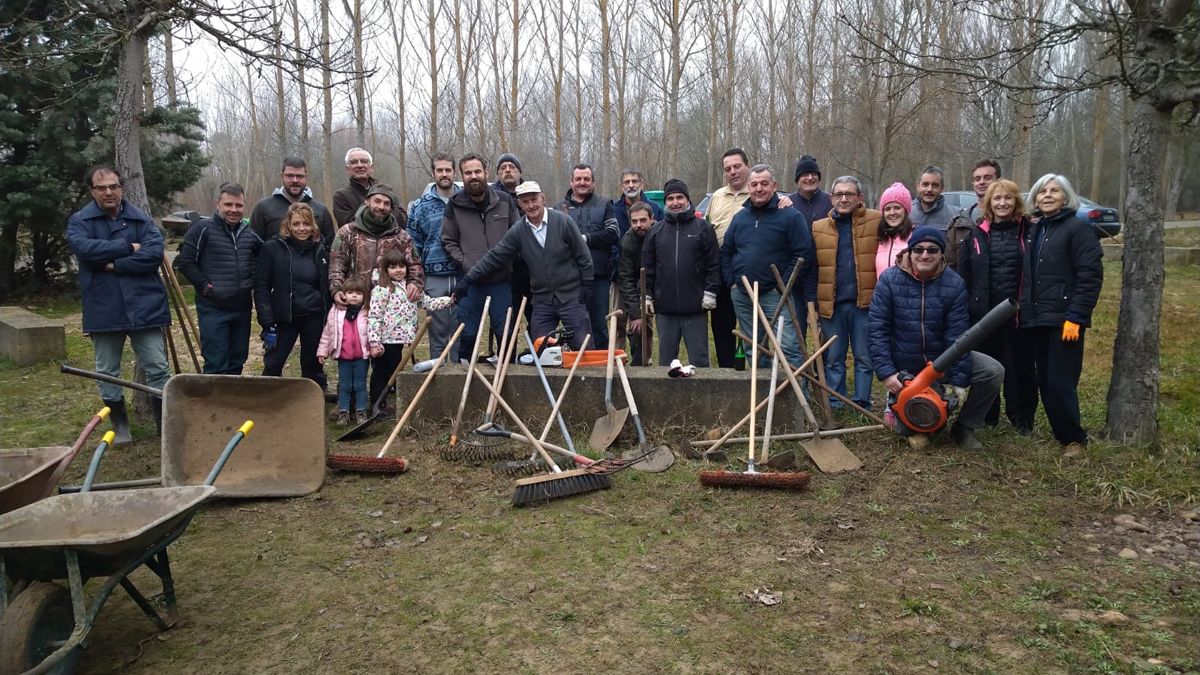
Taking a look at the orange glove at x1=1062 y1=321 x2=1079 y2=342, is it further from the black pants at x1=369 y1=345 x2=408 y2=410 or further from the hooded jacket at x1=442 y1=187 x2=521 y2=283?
the black pants at x1=369 y1=345 x2=408 y2=410

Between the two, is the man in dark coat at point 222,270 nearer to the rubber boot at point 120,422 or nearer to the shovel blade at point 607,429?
the rubber boot at point 120,422

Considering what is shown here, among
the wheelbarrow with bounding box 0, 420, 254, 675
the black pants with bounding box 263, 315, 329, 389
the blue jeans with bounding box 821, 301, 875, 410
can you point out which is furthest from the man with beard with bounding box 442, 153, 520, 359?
the wheelbarrow with bounding box 0, 420, 254, 675

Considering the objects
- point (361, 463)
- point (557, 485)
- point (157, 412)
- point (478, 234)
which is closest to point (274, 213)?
point (478, 234)

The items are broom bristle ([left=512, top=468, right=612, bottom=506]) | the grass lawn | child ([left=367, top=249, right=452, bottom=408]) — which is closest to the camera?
the grass lawn

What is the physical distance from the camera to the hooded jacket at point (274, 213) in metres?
6.09

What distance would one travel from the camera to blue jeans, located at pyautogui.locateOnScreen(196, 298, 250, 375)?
5.73 meters

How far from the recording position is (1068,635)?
2951mm

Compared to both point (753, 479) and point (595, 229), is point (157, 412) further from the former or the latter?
point (753, 479)

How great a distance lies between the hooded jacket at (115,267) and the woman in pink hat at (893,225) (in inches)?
200

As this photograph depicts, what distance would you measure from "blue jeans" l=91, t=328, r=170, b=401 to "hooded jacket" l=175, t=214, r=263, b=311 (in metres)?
0.45

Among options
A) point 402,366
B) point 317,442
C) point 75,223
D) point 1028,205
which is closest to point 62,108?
point 75,223

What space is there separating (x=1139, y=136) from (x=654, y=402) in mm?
3513

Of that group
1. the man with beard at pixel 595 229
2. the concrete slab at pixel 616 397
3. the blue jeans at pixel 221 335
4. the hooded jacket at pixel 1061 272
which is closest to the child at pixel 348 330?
the concrete slab at pixel 616 397

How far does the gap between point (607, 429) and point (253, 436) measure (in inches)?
88.5
